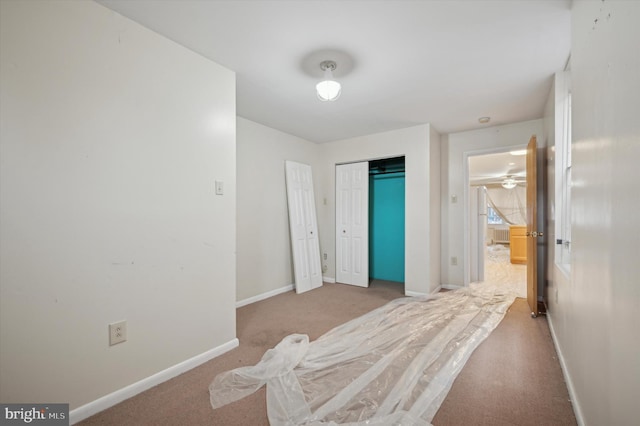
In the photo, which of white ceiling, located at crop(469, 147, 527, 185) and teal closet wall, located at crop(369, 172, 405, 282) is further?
white ceiling, located at crop(469, 147, 527, 185)

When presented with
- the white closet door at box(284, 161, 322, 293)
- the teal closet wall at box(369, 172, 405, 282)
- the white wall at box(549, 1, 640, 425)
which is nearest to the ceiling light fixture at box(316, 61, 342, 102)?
the white wall at box(549, 1, 640, 425)

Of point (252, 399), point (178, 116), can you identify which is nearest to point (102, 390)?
point (252, 399)

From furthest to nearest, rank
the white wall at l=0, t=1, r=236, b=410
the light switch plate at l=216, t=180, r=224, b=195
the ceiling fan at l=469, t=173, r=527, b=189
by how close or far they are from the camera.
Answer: the ceiling fan at l=469, t=173, r=527, b=189, the light switch plate at l=216, t=180, r=224, b=195, the white wall at l=0, t=1, r=236, b=410

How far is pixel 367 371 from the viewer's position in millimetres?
1947

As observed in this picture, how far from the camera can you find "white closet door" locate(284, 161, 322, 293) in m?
4.27

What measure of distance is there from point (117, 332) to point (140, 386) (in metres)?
0.40

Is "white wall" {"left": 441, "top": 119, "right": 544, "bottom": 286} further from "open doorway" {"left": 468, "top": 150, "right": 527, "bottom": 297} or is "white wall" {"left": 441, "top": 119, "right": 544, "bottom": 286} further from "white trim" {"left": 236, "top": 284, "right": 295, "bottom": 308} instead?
"white trim" {"left": 236, "top": 284, "right": 295, "bottom": 308}

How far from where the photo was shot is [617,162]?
100 cm

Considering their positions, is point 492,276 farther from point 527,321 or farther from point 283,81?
point 283,81

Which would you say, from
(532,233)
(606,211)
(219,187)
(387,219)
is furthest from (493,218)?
(219,187)

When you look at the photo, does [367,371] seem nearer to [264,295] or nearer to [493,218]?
[264,295]

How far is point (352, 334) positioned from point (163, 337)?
61.0 inches

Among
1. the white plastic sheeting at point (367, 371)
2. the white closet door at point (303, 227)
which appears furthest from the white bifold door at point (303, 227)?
the white plastic sheeting at point (367, 371)

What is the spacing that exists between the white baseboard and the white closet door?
1974mm
